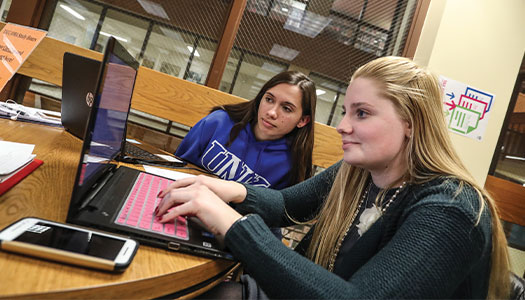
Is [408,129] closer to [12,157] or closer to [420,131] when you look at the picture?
[420,131]

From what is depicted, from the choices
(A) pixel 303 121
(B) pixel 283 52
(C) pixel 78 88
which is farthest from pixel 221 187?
(B) pixel 283 52

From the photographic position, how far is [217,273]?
1.91 feet

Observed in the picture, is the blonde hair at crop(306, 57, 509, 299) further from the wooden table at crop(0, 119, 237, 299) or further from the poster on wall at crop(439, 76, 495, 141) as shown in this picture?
the poster on wall at crop(439, 76, 495, 141)

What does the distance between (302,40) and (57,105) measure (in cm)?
207

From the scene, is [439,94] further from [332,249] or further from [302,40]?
[302,40]

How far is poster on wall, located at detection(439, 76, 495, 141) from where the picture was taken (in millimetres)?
2484

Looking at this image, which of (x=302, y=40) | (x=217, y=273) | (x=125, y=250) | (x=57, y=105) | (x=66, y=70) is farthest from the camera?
(x=302, y=40)

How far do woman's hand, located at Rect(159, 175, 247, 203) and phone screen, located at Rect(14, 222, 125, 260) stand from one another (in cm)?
27

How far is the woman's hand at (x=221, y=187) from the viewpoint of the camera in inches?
29.8

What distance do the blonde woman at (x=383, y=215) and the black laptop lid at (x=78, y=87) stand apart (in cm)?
57

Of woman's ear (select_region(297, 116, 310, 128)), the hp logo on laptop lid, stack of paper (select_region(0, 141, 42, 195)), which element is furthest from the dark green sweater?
woman's ear (select_region(297, 116, 310, 128))

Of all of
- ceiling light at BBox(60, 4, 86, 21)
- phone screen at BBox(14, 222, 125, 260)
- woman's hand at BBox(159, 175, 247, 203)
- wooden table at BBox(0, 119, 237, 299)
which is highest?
ceiling light at BBox(60, 4, 86, 21)

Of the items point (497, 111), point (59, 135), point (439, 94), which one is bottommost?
point (59, 135)

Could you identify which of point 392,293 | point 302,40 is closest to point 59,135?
point 392,293
